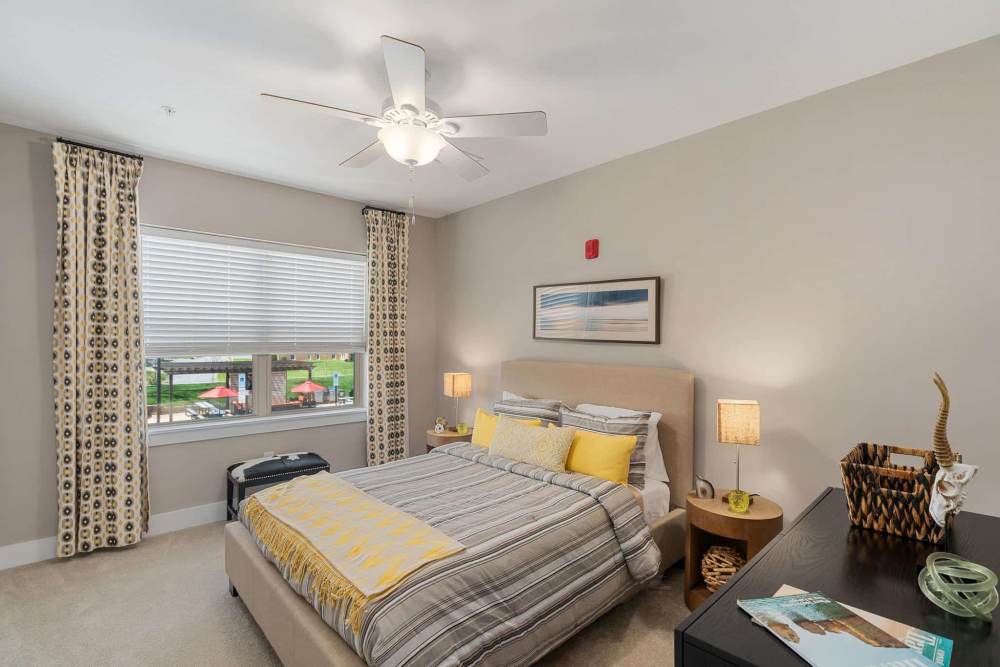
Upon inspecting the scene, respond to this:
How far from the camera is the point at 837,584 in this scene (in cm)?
107

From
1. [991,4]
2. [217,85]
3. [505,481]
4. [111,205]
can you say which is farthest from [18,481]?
[991,4]

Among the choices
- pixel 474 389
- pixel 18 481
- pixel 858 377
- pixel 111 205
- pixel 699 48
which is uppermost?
pixel 699 48

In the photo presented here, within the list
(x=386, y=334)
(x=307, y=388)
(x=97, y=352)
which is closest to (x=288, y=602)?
(x=97, y=352)

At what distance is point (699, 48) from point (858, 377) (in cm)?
179

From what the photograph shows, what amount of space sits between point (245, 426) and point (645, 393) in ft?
10.6

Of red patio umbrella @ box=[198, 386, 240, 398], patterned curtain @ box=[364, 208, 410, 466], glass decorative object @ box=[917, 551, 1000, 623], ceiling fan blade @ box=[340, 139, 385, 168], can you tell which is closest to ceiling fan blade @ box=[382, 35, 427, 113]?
ceiling fan blade @ box=[340, 139, 385, 168]

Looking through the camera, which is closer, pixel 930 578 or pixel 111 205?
pixel 930 578

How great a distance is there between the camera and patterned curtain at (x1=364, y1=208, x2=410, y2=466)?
14.9ft

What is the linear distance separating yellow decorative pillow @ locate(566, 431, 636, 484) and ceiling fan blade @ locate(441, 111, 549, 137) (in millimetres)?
1766

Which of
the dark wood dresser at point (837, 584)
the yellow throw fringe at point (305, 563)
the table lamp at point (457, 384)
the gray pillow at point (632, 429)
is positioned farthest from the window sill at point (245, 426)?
the dark wood dresser at point (837, 584)

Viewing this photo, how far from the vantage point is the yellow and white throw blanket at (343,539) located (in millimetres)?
1726

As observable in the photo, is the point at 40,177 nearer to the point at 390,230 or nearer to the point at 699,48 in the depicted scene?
the point at 390,230

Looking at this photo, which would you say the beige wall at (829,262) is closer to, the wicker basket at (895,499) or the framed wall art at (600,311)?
the framed wall art at (600,311)

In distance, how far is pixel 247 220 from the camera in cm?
388
